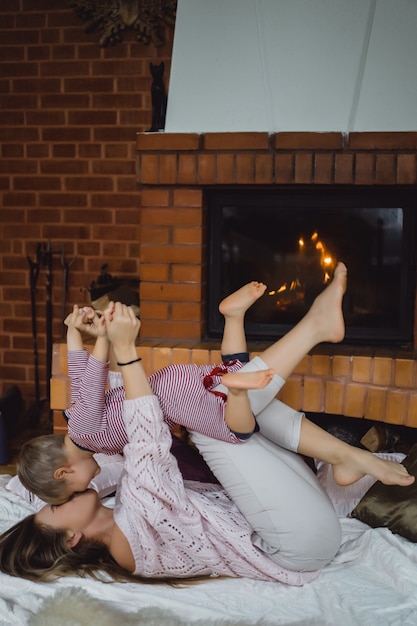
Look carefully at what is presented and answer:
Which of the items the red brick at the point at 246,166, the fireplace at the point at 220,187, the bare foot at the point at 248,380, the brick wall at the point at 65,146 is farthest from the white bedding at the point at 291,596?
the brick wall at the point at 65,146

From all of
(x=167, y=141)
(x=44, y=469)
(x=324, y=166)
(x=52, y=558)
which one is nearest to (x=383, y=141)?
(x=324, y=166)

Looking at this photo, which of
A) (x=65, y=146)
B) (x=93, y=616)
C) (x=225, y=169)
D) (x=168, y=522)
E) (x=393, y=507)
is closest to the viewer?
(x=93, y=616)

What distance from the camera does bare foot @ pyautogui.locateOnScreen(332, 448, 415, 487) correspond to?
1.69m

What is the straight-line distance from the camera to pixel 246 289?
6.34 ft

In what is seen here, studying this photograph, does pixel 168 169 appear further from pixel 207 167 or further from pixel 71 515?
pixel 71 515

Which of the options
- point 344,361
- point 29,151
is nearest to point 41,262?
point 29,151

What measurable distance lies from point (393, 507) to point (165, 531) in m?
0.68

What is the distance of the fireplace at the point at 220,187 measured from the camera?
2303mm

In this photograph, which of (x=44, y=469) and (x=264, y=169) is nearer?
(x=44, y=469)

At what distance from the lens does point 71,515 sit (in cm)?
166

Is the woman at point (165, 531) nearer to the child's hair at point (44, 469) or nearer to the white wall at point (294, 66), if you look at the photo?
the child's hair at point (44, 469)

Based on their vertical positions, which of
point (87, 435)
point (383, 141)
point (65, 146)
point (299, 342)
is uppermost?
point (65, 146)

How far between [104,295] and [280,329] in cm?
83

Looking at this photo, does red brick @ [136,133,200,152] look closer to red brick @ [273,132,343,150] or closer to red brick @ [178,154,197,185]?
red brick @ [178,154,197,185]
